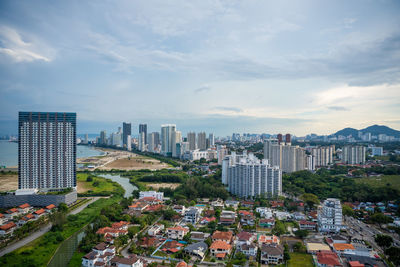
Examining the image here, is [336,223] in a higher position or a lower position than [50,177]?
lower

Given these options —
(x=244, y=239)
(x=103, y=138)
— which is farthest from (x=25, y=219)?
(x=103, y=138)

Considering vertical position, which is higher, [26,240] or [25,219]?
[25,219]

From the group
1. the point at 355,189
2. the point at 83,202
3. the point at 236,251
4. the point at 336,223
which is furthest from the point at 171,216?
the point at 355,189

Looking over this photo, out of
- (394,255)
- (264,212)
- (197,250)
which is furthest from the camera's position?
(264,212)

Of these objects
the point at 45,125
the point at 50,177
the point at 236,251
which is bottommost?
the point at 236,251

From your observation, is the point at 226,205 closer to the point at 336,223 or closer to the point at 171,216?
the point at 171,216

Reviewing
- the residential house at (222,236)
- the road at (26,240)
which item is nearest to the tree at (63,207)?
the road at (26,240)

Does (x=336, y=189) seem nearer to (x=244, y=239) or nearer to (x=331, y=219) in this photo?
(x=331, y=219)
